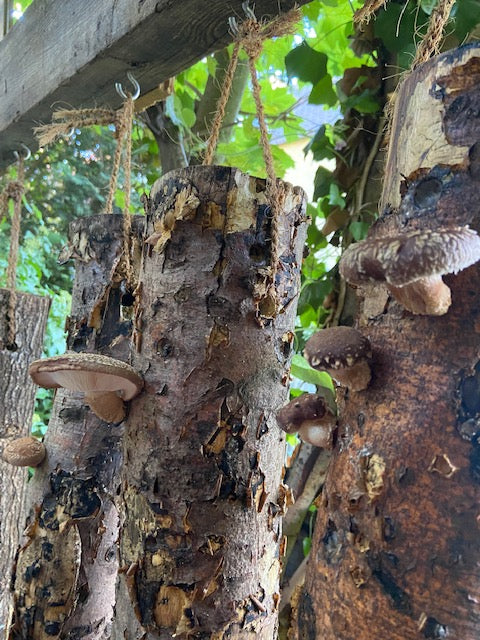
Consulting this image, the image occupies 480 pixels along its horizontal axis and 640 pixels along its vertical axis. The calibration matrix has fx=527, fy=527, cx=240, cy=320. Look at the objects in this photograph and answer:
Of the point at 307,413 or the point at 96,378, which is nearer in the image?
the point at 307,413

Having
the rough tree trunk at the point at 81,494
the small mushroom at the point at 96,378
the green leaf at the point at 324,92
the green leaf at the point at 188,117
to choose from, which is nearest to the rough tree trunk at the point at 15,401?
the rough tree trunk at the point at 81,494

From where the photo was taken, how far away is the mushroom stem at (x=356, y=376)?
56 centimetres

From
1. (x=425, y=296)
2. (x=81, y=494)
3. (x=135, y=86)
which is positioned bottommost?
(x=81, y=494)

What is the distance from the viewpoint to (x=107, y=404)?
1.02 m

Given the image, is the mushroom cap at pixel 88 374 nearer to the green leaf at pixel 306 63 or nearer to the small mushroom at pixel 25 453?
the small mushroom at pixel 25 453

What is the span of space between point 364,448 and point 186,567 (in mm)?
515

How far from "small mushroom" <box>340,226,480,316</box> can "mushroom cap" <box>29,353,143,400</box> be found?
0.52 metres

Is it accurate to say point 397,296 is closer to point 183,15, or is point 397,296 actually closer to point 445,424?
point 445,424

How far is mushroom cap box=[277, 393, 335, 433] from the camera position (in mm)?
630

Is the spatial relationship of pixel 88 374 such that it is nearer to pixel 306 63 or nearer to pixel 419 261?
pixel 419 261

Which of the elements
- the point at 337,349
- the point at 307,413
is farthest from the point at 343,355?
the point at 307,413

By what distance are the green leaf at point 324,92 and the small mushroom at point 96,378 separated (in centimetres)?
126

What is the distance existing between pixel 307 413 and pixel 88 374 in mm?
442

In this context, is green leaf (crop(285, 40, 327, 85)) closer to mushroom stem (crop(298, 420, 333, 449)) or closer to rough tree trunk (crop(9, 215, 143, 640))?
rough tree trunk (crop(9, 215, 143, 640))
